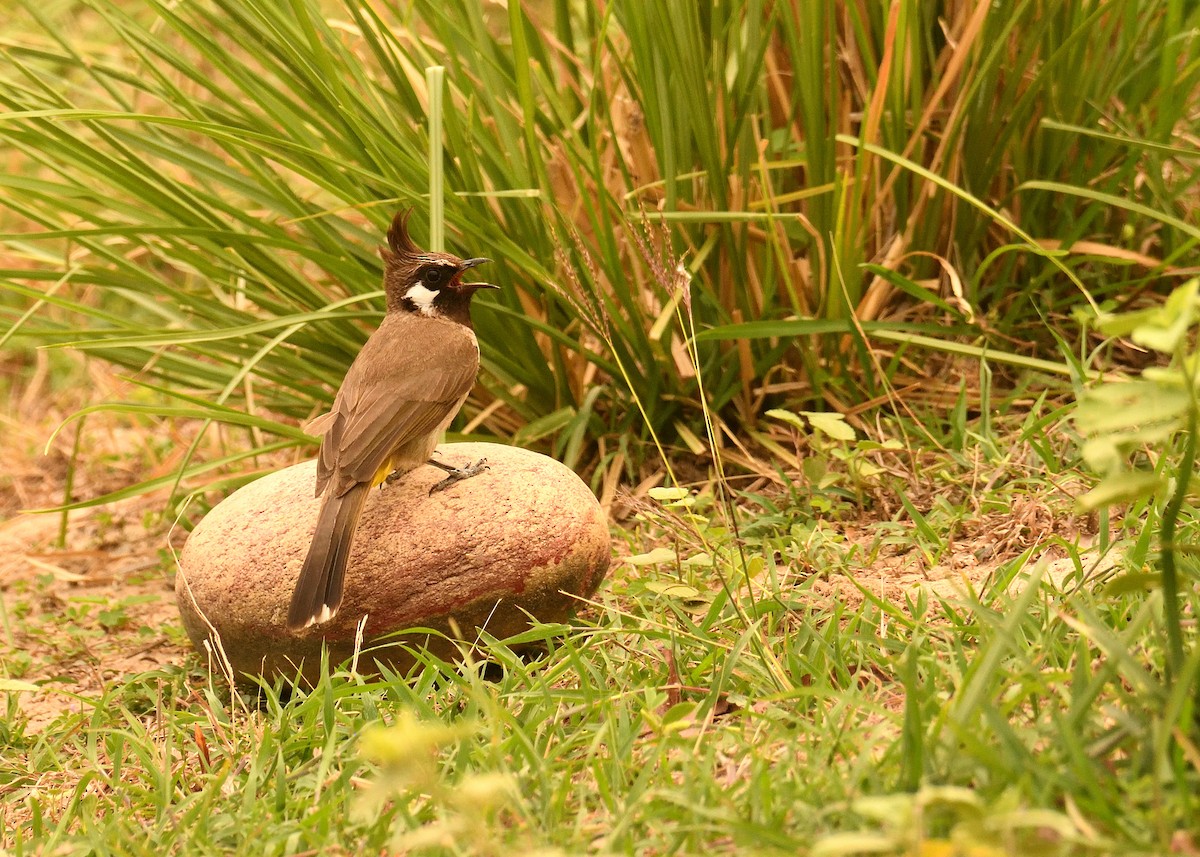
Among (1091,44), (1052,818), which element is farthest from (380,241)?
(1052,818)

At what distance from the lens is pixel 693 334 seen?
2.59m

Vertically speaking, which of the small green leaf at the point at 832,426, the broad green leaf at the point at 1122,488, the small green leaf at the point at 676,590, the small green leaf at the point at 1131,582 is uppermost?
the broad green leaf at the point at 1122,488

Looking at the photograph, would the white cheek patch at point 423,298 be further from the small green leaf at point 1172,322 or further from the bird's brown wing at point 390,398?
the small green leaf at point 1172,322

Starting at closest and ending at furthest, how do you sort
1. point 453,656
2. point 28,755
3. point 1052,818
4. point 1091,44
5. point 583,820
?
1. point 1052,818
2. point 583,820
3. point 28,755
4. point 453,656
5. point 1091,44

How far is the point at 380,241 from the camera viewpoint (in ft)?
13.0

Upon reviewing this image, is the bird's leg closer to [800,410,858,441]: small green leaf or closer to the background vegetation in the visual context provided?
A: the background vegetation

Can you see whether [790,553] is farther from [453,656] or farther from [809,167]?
[809,167]

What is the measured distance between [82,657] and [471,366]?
135 cm

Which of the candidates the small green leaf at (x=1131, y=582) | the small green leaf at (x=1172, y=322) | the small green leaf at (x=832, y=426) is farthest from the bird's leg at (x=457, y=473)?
the small green leaf at (x=1172, y=322)

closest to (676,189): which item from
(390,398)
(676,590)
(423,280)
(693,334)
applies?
(423,280)

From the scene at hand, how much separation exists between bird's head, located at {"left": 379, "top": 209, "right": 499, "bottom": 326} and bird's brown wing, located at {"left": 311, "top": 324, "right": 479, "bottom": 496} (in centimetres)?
9

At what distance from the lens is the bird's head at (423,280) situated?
3420mm

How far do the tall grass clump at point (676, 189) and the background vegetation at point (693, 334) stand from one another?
0.05 ft

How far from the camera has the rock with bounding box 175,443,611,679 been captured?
9.83 ft
